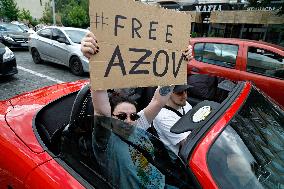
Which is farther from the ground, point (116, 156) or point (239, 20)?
point (239, 20)

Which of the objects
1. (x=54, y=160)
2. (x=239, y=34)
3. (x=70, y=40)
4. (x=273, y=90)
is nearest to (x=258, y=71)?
(x=273, y=90)

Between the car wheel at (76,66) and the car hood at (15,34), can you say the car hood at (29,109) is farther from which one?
the car hood at (15,34)

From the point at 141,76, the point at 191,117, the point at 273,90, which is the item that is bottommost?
the point at 273,90

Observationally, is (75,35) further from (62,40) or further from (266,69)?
(266,69)

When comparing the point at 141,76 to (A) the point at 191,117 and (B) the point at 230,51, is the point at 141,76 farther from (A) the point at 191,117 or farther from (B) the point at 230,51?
(B) the point at 230,51

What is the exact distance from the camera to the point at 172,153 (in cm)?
148

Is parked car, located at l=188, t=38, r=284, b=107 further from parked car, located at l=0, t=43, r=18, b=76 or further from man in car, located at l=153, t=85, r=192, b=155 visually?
parked car, located at l=0, t=43, r=18, b=76

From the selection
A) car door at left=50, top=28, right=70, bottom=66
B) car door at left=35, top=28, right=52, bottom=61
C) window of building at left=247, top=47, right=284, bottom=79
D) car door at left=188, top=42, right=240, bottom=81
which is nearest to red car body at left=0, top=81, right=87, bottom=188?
car door at left=188, top=42, right=240, bottom=81

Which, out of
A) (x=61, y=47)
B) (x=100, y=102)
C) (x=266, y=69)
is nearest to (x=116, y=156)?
(x=100, y=102)

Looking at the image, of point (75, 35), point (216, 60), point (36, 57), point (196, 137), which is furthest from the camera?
point (36, 57)

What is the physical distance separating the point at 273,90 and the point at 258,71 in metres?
0.41

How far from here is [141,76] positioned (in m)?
1.60

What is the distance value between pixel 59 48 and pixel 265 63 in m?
5.95

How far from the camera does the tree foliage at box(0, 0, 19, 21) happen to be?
124ft
